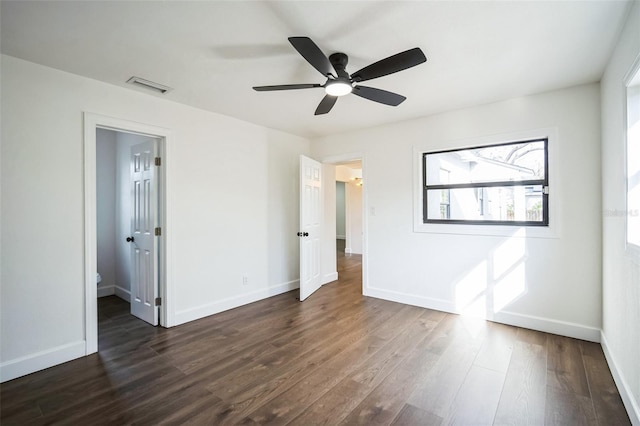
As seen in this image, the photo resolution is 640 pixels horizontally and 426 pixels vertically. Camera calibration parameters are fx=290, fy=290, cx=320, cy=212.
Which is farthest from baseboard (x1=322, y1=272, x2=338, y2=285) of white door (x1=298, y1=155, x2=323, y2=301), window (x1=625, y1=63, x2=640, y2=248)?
window (x1=625, y1=63, x2=640, y2=248)

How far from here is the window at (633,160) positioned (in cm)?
185

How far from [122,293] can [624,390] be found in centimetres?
Answer: 553

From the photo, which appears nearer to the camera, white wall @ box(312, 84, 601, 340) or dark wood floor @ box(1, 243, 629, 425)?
dark wood floor @ box(1, 243, 629, 425)

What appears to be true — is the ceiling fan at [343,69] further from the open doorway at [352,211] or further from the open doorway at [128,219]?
the open doorway at [352,211]

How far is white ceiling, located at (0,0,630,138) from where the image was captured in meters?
1.78

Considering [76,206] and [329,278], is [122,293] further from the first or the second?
[329,278]

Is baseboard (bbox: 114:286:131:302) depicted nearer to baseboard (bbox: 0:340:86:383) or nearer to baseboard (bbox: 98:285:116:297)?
baseboard (bbox: 98:285:116:297)

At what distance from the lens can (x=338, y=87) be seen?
2252 mm

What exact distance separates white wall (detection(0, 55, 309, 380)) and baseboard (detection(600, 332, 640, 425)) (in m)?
3.64

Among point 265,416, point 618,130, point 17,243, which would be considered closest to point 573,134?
point 618,130

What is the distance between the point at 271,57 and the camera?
90.7 inches

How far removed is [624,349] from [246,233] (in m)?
3.76

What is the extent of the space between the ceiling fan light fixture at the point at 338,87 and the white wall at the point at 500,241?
1.90m

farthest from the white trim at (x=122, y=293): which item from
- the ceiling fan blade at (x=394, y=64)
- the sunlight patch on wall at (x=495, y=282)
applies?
the sunlight patch on wall at (x=495, y=282)
